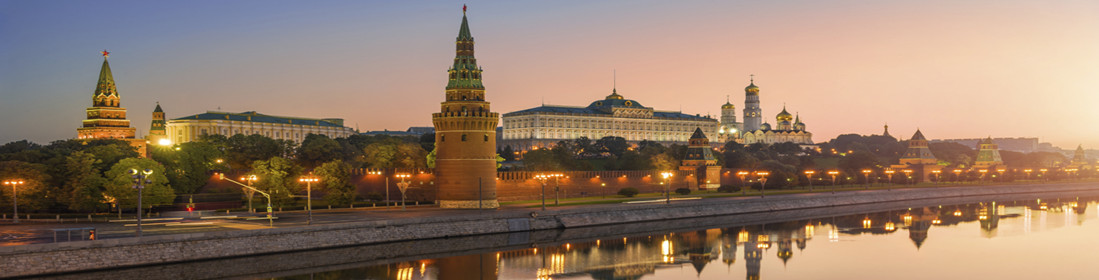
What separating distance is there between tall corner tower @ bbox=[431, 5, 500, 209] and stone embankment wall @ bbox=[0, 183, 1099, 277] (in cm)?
629

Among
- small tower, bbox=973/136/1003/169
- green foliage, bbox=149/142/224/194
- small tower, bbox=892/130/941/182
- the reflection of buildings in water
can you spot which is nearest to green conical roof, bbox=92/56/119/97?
green foliage, bbox=149/142/224/194

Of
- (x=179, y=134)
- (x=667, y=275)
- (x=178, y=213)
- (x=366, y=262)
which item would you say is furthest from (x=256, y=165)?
(x=179, y=134)

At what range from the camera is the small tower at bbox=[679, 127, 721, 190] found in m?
120

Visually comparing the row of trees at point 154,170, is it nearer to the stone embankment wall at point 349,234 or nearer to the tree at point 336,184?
the tree at point 336,184

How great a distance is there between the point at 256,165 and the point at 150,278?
31.2m

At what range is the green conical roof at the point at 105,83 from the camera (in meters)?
105

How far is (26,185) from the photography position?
209ft

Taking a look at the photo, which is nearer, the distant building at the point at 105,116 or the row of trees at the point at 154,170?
the row of trees at the point at 154,170

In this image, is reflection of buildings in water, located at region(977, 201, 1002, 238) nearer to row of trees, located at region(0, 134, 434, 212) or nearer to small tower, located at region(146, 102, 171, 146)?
row of trees, located at region(0, 134, 434, 212)

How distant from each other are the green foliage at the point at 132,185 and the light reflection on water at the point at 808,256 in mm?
25546

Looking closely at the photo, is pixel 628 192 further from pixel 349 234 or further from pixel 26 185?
pixel 26 185

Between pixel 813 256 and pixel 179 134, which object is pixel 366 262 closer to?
pixel 813 256

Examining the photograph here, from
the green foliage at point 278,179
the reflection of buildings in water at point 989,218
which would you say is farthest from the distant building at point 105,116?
the reflection of buildings in water at point 989,218

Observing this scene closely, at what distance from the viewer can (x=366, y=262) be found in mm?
49812
